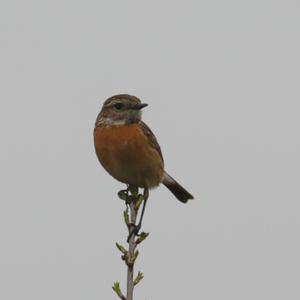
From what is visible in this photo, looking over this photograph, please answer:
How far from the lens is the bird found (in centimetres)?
899

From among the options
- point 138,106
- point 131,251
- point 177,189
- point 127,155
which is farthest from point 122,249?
point 177,189

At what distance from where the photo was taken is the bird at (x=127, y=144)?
8992mm

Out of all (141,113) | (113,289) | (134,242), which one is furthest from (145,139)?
(113,289)

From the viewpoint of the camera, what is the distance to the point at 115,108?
31.3 feet

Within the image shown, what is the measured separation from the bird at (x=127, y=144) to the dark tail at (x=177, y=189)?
2511 mm

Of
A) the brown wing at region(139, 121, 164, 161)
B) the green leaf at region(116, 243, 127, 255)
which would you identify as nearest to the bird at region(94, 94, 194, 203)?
the brown wing at region(139, 121, 164, 161)

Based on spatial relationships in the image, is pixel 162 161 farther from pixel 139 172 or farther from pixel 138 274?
pixel 138 274

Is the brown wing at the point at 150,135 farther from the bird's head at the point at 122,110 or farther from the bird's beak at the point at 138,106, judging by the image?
the bird's beak at the point at 138,106

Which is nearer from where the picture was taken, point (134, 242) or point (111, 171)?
point (134, 242)

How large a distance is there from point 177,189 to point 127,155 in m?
3.69

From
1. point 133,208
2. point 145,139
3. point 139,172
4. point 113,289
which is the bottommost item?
point 113,289

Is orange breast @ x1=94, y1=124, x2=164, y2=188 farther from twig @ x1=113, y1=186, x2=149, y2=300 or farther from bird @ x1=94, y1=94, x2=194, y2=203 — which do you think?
twig @ x1=113, y1=186, x2=149, y2=300

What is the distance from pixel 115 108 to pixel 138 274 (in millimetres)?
4630

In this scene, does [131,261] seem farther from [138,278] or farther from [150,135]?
[150,135]
